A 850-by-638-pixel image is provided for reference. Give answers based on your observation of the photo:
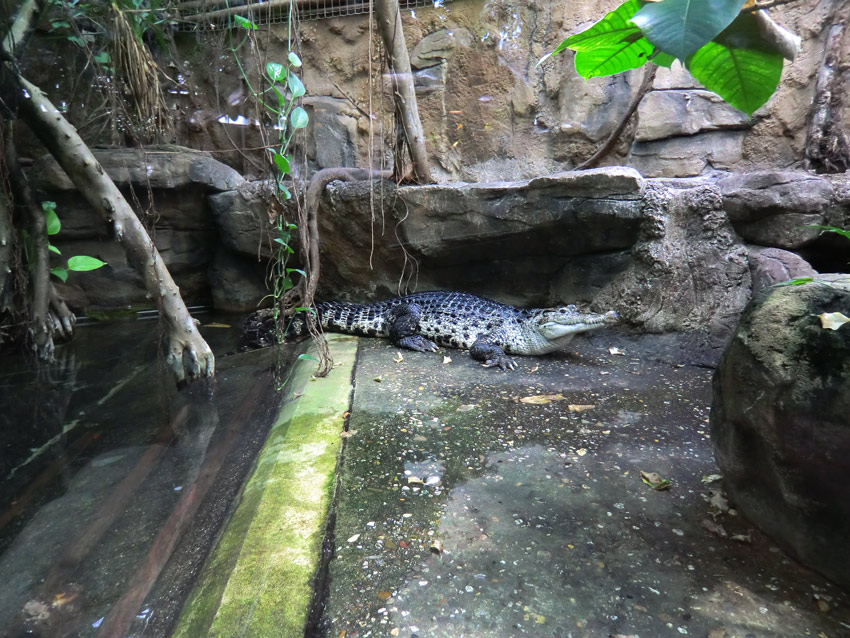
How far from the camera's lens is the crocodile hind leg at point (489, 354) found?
348 centimetres

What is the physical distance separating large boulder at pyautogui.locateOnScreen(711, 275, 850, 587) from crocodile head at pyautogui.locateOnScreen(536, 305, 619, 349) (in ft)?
6.63

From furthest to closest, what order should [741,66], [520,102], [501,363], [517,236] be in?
[520,102], [517,236], [501,363], [741,66]

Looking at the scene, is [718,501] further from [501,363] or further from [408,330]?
[408,330]

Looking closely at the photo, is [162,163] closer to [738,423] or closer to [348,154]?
[348,154]

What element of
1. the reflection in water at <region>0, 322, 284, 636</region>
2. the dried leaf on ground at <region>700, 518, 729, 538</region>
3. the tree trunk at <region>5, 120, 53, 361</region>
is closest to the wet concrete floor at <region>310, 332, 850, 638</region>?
the dried leaf on ground at <region>700, 518, 729, 538</region>

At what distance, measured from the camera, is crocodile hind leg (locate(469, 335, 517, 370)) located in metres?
3.48

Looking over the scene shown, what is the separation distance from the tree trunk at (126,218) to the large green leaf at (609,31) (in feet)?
10.1

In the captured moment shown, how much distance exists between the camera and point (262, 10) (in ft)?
14.3

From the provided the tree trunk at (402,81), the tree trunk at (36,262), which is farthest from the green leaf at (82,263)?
the tree trunk at (402,81)

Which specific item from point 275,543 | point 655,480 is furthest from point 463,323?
point 275,543

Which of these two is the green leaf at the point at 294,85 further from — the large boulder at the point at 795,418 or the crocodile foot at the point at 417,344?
the large boulder at the point at 795,418

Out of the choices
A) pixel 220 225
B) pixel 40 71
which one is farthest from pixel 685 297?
pixel 40 71

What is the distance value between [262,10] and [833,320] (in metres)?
4.84

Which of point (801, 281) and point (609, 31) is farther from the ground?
point (609, 31)
